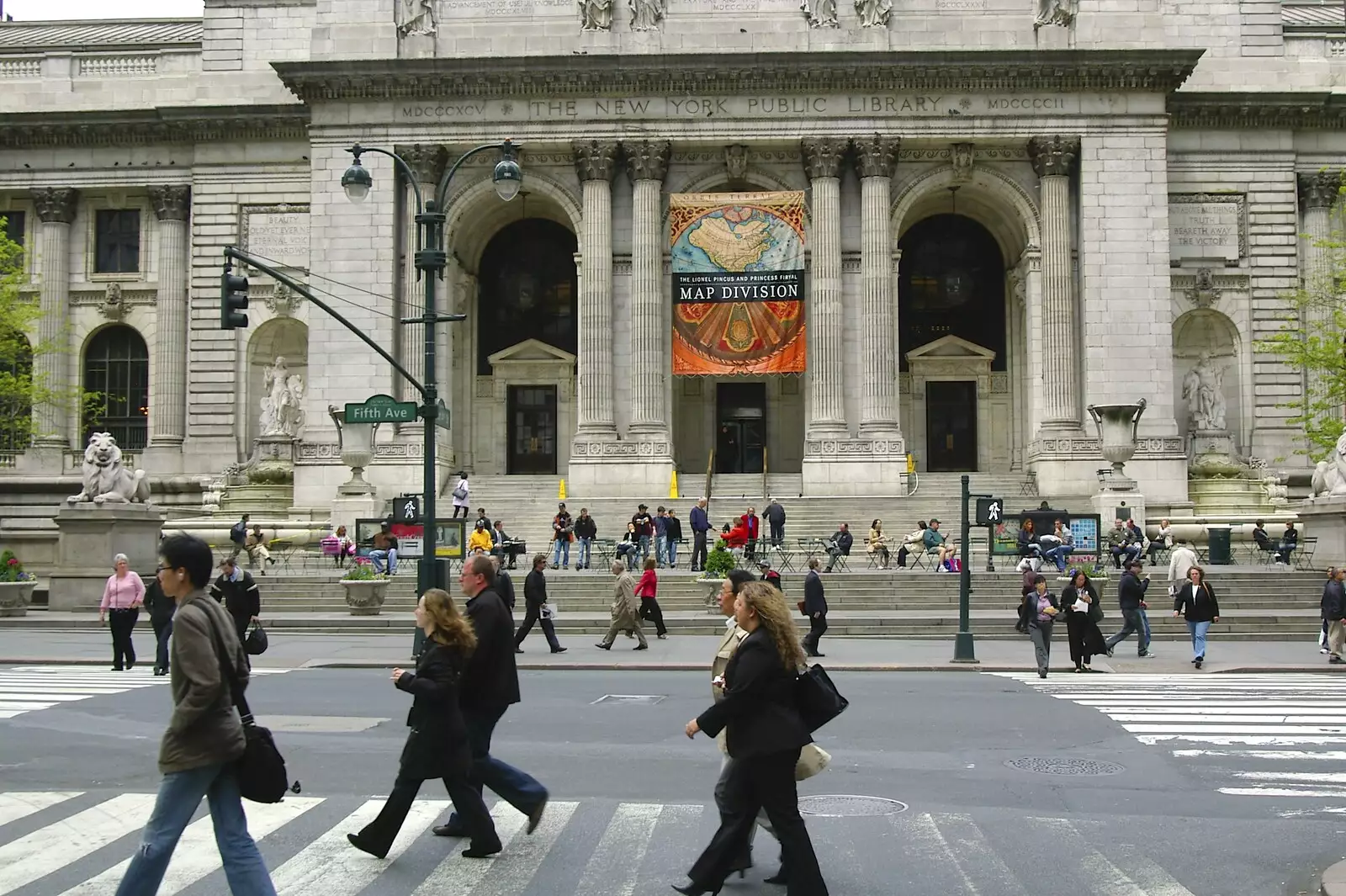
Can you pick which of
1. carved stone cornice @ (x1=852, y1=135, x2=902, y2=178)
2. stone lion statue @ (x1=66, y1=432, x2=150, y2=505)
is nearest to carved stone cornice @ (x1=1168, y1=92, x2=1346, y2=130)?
carved stone cornice @ (x1=852, y1=135, x2=902, y2=178)

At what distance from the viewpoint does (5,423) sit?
4803 centimetres

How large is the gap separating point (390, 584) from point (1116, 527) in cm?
1923

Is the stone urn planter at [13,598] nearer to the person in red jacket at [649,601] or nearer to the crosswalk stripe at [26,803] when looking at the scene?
the person in red jacket at [649,601]

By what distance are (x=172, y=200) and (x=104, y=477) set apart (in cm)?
2135

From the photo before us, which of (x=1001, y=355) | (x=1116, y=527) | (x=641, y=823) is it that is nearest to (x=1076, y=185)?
(x=1001, y=355)

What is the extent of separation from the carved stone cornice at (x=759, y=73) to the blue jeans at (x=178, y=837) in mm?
38792

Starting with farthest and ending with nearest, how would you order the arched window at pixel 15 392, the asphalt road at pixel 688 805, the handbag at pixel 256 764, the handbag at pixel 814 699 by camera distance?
the arched window at pixel 15 392, the asphalt road at pixel 688 805, the handbag at pixel 814 699, the handbag at pixel 256 764

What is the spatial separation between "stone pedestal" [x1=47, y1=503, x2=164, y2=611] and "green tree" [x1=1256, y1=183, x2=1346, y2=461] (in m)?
34.0

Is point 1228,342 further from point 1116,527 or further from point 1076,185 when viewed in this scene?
point 1116,527

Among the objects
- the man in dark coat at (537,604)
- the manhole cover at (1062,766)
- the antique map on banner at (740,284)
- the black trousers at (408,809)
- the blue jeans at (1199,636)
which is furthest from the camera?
the antique map on banner at (740,284)

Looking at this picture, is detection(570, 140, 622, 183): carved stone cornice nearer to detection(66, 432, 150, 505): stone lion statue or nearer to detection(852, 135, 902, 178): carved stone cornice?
detection(852, 135, 902, 178): carved stone cornice

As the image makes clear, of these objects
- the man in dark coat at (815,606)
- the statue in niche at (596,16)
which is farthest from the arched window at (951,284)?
the man in dark coat at (815,606)

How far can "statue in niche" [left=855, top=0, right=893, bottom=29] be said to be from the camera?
43625 millimetres

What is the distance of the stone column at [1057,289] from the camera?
1702 inches
